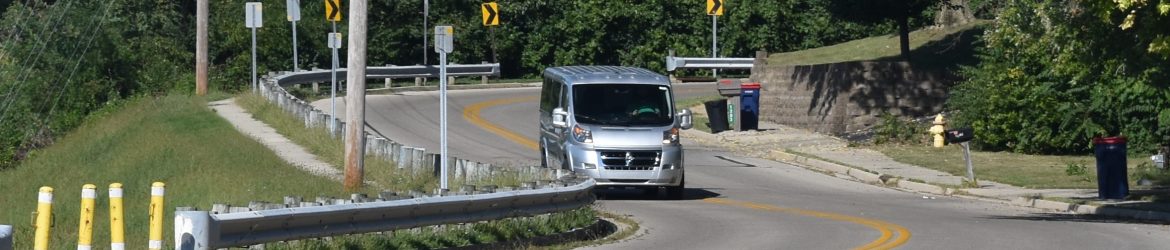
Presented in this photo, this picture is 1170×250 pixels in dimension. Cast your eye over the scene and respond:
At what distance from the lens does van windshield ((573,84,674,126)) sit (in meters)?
24.6

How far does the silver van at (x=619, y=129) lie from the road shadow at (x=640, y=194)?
374mm

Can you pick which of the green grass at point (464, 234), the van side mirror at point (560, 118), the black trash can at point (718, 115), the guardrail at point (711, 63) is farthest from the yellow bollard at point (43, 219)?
the guardrail at point (711, 63)

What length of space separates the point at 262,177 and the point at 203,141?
8137mm

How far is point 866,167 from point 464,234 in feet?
53.9

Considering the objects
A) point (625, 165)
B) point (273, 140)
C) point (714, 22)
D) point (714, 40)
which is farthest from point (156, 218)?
point (714, 22)

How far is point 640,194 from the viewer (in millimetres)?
25984

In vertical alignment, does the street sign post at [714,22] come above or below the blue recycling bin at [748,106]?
above

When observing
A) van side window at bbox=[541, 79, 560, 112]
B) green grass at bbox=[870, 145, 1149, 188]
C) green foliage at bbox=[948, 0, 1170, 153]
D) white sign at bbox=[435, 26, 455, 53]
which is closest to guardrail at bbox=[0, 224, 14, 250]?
white sign at bbox=[435, 26, 455, 53]

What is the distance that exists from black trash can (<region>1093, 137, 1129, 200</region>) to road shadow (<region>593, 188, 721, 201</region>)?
563 centimetres

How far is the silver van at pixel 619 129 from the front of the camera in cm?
2412

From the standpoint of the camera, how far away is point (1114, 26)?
19.2m

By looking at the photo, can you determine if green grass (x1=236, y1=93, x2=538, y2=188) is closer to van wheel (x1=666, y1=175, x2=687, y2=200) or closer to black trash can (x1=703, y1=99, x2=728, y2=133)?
van wheel (x1=666, y1=175, x2=687, y2=200)

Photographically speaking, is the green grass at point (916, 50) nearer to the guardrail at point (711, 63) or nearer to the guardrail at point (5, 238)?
the guardrail at point (711, 63)

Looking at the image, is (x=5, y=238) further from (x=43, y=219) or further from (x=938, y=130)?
(x=938, y=130)
